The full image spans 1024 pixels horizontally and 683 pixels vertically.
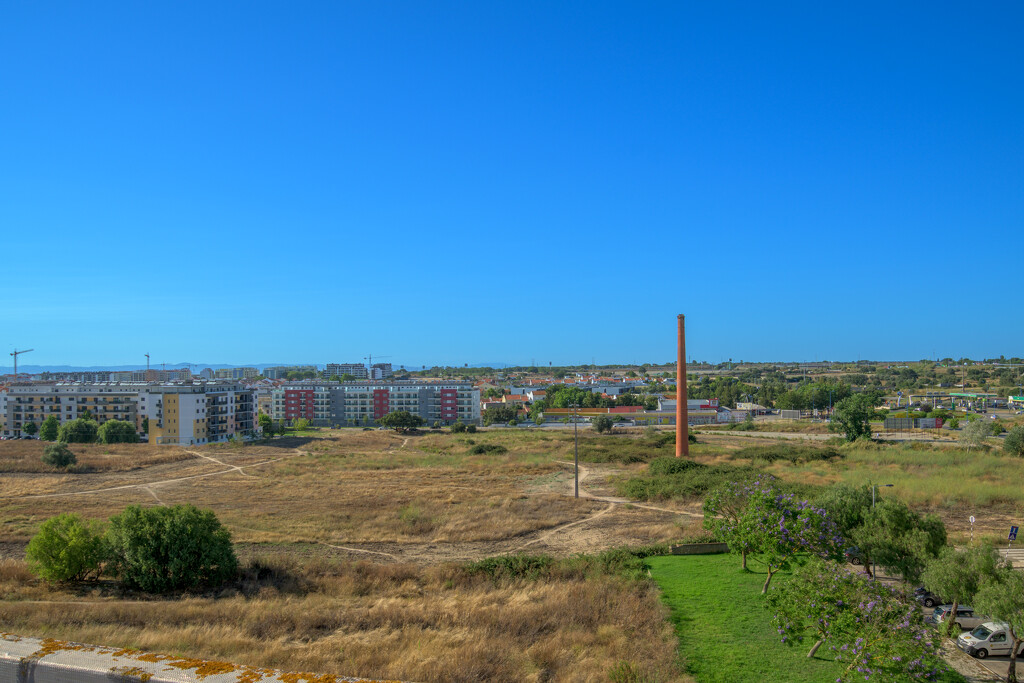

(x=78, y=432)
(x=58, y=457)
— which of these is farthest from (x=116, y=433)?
(x=58, y=457)

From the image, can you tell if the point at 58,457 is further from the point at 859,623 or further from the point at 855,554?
the point at 859,623

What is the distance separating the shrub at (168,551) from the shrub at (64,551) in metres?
0.58

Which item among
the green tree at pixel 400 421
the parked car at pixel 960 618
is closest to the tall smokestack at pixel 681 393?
the parked car at pixel 960 618

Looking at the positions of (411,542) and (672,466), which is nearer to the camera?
(411,542)

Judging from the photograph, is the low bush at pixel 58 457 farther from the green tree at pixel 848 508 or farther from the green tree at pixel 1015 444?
the green tree at pixel 1015 444

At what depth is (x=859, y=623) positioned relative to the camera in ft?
41.4

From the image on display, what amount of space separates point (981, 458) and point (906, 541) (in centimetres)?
3913

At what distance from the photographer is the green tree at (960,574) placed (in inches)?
608

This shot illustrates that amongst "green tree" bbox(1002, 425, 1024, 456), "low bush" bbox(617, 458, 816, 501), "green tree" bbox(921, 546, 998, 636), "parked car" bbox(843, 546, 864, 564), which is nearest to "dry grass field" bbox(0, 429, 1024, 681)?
"low bush" bbox(617, 458, 816, 501)

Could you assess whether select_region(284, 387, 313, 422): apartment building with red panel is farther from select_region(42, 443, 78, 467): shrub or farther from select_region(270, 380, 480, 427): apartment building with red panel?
select_region(42, 443, 78, 467): shrub

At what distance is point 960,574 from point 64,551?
24708 millimetres

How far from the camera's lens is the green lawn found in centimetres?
1413

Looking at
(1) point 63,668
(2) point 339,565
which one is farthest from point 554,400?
(1) point 63,668

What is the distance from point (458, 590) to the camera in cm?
1994
